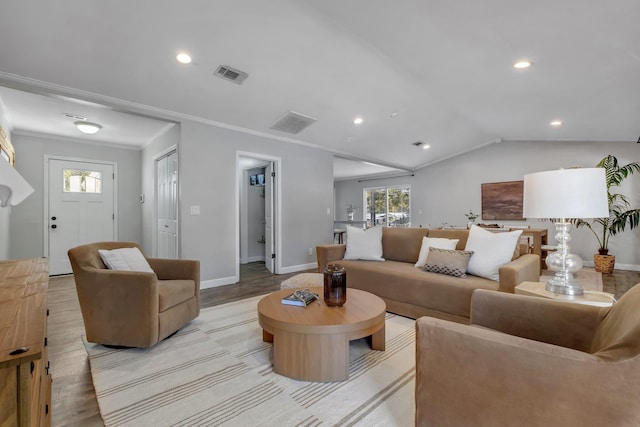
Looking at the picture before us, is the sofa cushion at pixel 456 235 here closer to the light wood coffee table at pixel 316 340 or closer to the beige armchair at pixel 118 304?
the light wood coffee table at pixel 316 340

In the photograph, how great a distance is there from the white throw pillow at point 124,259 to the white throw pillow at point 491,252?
3024mm

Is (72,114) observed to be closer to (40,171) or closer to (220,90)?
(40,171)

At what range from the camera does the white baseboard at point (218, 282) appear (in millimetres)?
4094

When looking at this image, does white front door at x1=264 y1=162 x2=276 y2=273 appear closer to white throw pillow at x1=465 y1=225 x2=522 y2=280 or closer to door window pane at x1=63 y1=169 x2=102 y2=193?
door window pane at x1=63 y1=169 x2=102 y2=193

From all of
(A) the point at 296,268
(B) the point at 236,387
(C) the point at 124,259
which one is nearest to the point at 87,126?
(C) the point at 124,259

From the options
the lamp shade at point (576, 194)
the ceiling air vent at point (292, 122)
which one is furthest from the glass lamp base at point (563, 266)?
the ceiling air vent at point (292, 122)

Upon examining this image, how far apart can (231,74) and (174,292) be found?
2322 mm

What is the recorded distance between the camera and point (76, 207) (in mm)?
5082

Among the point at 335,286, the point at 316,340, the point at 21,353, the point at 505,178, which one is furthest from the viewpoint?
Result: the point at 505,178

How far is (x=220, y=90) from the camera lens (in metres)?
3.49

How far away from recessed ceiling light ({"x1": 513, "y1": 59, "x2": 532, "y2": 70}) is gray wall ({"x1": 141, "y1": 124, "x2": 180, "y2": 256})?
446cm

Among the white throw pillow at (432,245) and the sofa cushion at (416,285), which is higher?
the white throw pillow at (432,245)

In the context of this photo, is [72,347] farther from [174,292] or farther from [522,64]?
[522,64]

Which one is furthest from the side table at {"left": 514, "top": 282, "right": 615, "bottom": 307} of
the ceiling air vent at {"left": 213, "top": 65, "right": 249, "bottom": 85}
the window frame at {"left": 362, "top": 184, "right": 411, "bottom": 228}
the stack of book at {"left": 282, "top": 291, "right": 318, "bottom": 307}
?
the window frame at {"left": 362, "top": 184, "right": 411, "bottom": 228}
